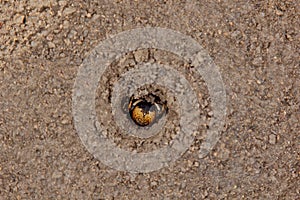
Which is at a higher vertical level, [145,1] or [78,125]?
[145,1]

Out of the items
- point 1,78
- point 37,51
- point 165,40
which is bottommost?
point 1,78

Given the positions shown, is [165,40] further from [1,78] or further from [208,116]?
[1,78]

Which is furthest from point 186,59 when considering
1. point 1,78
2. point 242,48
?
point 1,78

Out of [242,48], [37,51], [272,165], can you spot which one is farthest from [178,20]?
[272,165]
